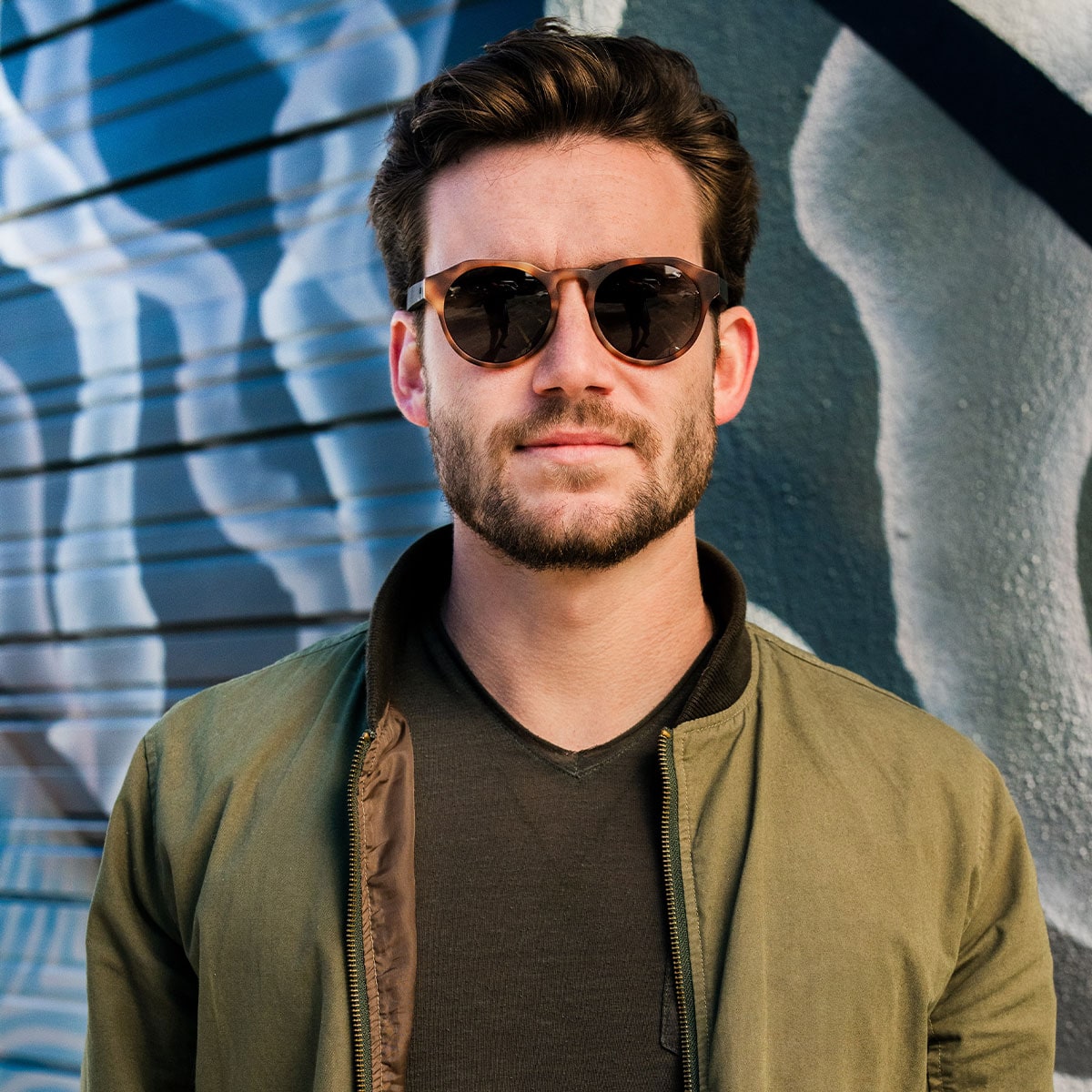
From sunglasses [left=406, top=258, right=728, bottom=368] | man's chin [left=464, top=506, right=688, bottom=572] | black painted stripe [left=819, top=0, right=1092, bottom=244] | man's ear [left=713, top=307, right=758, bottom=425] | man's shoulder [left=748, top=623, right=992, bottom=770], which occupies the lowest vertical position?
man's shoulder [left=748, top=623, right=992, bottom=770]

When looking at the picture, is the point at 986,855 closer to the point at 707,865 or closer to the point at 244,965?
the point at 707,865

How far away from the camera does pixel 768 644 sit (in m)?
1.62

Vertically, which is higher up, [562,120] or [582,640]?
[562,120]

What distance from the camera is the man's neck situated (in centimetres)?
148

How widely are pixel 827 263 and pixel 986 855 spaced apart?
121 centimetres

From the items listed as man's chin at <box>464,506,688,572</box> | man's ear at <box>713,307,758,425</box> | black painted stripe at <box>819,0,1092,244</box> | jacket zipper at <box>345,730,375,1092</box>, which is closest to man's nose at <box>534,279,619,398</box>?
man's chin at <box>464,506,688,572</box>

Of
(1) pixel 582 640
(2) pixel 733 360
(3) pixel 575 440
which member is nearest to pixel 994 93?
(2) pixel 733 360

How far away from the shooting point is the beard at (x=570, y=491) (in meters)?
1.42

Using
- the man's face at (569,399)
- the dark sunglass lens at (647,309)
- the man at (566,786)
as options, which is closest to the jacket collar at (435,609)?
the man at (566,786)

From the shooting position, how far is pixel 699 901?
1.31 metres

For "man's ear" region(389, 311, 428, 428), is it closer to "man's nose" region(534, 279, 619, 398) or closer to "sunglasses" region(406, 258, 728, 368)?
"sunglasses" region(406, 258, 728, 368)

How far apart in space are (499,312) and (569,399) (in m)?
0.18

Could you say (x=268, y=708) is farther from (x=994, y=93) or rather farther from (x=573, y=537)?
(x=994, y=93)

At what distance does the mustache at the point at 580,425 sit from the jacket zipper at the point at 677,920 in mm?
430
